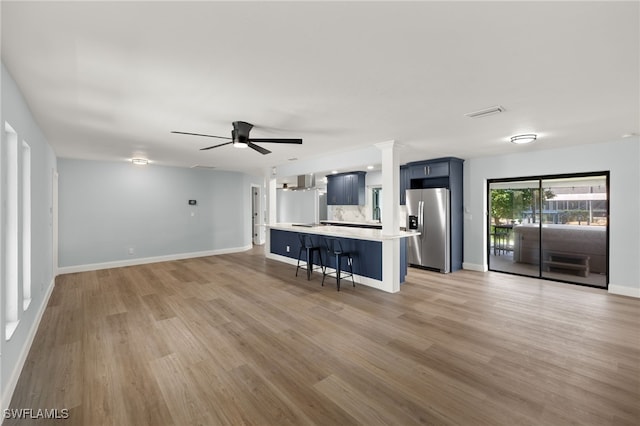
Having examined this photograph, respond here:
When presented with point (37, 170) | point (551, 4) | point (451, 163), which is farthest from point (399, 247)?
point (37, 170)

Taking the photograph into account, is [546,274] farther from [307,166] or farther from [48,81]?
[48,81]

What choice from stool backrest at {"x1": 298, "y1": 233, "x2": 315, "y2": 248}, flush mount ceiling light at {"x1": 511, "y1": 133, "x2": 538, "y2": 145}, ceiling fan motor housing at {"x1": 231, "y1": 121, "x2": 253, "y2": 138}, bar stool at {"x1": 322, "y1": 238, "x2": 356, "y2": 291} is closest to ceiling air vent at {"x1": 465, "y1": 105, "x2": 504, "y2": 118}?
flush mount ceiling light at {"x1": 511, "y1": 133, "x2": 538, "y2": 145}

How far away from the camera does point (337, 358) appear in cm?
259

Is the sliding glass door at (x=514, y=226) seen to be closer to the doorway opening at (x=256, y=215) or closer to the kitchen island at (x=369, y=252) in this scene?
the kitchen island at (x=369, y=252)

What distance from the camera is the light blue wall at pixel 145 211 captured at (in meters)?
6.02

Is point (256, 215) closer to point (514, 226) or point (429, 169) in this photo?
point (429, 169)

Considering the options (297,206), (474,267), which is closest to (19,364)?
(474,267)

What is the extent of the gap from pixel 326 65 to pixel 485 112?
1.95 metres

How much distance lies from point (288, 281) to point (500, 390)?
3.57 m

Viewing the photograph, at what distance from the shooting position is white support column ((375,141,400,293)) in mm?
4512

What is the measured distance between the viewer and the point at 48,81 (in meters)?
2.31

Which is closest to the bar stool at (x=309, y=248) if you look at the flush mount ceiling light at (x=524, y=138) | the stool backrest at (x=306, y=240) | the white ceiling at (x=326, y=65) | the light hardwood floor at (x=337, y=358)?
the stool backrest at (x=306, y=240)

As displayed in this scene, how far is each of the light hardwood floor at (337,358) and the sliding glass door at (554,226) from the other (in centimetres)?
97

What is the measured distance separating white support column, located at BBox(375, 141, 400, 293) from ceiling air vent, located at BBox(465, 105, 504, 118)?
54.3 inches
